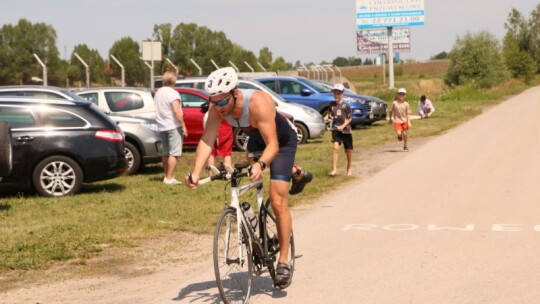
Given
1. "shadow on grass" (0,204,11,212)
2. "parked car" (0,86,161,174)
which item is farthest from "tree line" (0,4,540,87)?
"shadow on grass" (0,204,11,212)

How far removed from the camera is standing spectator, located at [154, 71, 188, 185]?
14.9 metres

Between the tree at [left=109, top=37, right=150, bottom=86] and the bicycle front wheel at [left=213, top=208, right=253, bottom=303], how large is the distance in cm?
4324

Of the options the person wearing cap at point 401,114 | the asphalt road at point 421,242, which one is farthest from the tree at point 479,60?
the asphalt road at point 421,242

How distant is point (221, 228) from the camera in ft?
21.9

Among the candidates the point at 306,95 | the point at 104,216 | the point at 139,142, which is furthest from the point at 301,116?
the point at 104,216

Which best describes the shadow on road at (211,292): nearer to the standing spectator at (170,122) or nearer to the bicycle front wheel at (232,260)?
the bicycle front wheel at (232,260)

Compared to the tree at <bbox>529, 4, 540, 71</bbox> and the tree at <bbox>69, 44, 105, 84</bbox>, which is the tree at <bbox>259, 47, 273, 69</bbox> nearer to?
the tree at <bbox>69, 44, 105, 84</bbox>

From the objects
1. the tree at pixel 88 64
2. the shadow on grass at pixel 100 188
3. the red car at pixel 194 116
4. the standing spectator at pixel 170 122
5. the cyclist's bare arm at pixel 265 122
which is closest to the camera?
the cyclist's bare arm at pixel 265 122

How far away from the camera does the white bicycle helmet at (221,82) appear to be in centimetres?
664

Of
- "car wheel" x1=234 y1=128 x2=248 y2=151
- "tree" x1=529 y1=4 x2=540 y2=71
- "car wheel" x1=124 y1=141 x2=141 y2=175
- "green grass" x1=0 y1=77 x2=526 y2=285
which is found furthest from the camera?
"tree" x1=529 y1=4 x2=540 y2=71

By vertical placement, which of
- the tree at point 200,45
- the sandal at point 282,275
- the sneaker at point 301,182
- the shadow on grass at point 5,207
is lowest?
the shadow on grass at point 5,207

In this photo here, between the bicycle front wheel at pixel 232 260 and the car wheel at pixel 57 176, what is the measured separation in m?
7.13

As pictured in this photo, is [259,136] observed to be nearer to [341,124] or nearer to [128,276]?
[128,276]

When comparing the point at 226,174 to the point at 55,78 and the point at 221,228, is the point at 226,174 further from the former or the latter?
the point at 55,78
